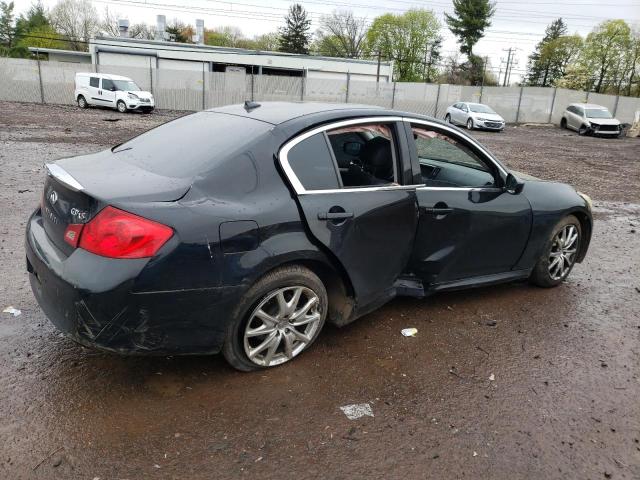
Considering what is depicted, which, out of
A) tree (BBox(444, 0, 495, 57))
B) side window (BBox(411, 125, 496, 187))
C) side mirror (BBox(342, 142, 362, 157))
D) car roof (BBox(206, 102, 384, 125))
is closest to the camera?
car roof (BBox(206, 102, 384, 125))

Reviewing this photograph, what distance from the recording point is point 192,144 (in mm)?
3258

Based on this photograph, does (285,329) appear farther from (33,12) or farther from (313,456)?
(33,12)

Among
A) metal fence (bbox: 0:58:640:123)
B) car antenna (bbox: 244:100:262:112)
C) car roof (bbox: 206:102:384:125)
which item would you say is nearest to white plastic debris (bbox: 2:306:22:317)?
car roof (bbox: 206:102:384:125)

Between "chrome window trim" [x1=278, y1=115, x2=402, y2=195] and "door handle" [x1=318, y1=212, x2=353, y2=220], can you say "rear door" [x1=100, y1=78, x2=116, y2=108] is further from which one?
"door handle" [x1=318, y1=212, x2=353, y2=220]

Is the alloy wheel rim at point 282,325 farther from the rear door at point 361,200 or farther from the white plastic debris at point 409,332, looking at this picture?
the white plastic debris at point 409,332

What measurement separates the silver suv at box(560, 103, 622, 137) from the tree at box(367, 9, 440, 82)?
48610 mm

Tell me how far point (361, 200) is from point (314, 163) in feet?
1.31

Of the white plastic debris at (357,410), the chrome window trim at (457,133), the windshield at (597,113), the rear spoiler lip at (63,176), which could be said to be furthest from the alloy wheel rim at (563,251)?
the windshield at (597,113)

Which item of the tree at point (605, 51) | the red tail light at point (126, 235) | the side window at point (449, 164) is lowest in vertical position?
the red tail light at point (126, 235)

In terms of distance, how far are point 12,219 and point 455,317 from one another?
515 centimetres

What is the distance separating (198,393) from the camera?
295 centimetres

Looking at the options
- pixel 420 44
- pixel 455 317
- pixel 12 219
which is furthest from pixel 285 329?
pixel 420 44

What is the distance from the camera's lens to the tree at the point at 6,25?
2653 inches

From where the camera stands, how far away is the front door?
3760mm
